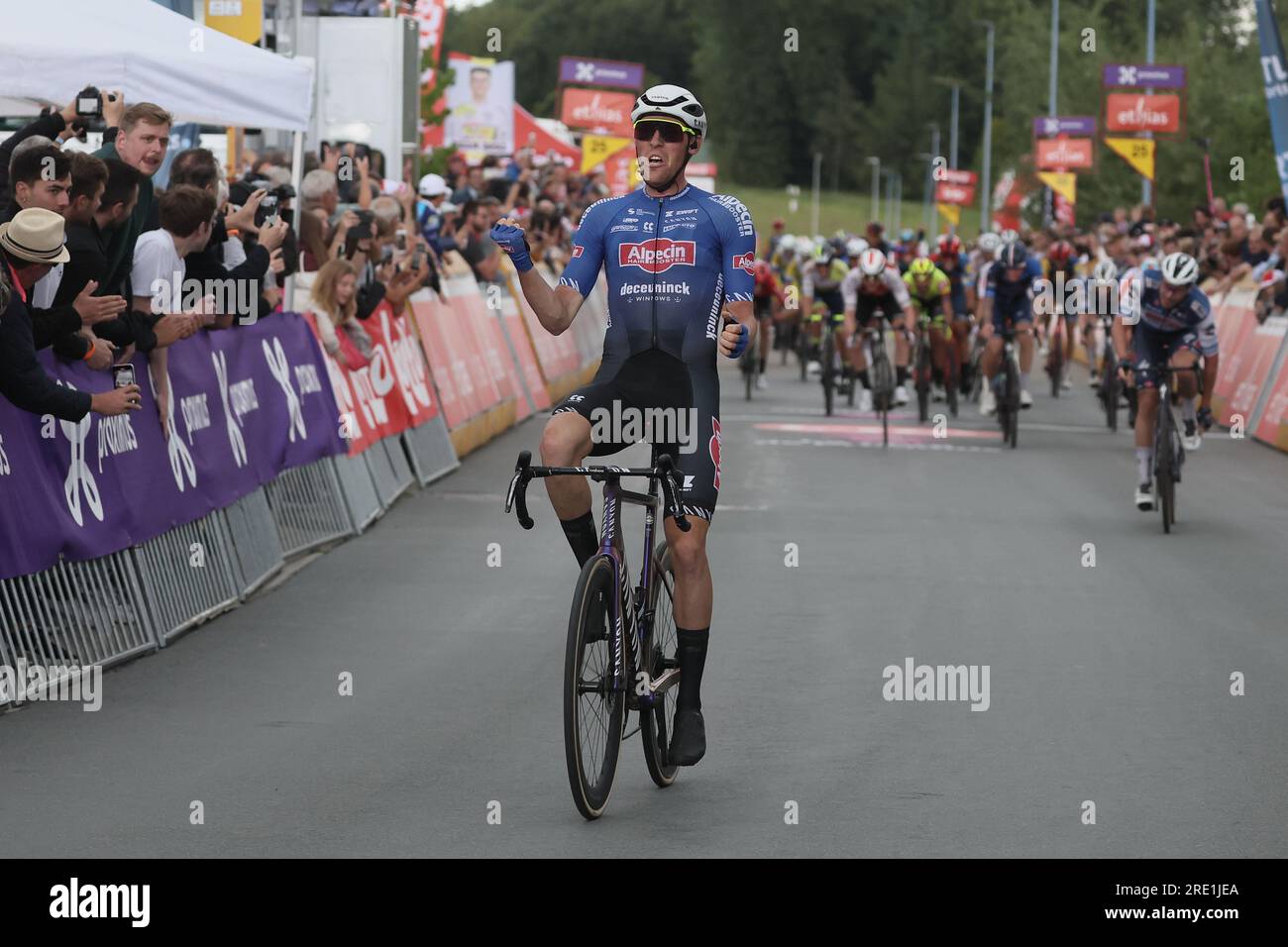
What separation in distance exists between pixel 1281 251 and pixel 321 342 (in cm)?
1230

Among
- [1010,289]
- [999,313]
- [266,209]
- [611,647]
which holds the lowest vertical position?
[611,647]

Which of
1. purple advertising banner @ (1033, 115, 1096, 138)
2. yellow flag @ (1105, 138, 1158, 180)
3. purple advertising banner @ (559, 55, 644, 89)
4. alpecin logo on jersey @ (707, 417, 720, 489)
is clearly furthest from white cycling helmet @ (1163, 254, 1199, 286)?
purple advertising banner @ (1033, 115, 1096, 138)

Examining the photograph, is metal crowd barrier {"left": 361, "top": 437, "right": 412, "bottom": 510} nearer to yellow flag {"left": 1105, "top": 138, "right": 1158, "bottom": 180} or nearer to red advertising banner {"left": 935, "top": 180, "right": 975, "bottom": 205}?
yellow flag {"left": 1105, "top": 138, "right": 1158, "bottom": 180}

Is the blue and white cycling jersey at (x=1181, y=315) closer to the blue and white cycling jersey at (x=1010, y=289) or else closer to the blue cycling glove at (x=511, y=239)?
the blue and white cycling jersey at (x=1010, y=289)

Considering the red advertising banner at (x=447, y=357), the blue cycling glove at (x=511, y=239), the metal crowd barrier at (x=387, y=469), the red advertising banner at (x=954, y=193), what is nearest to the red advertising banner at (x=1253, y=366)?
the red advertising banner at (x=447, y=357)

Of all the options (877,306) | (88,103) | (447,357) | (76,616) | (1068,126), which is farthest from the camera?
(1068,126)

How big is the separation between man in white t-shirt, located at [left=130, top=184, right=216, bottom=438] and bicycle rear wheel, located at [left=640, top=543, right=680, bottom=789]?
12.1ft

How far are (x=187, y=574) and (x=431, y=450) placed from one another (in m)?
6.95

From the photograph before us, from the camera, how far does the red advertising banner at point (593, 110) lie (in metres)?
54.2

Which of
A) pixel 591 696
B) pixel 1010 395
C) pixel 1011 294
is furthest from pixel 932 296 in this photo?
pixel 591 696

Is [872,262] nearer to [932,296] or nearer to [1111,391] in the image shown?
[932,296]

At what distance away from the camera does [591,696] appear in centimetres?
671

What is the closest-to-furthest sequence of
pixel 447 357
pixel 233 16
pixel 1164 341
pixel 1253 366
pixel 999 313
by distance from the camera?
pixel 1164 341, pixel 233 16, pixel 447 357, pixel 999 313, pixel 1253 366

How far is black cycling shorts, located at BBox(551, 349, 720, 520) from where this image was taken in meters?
6.95
